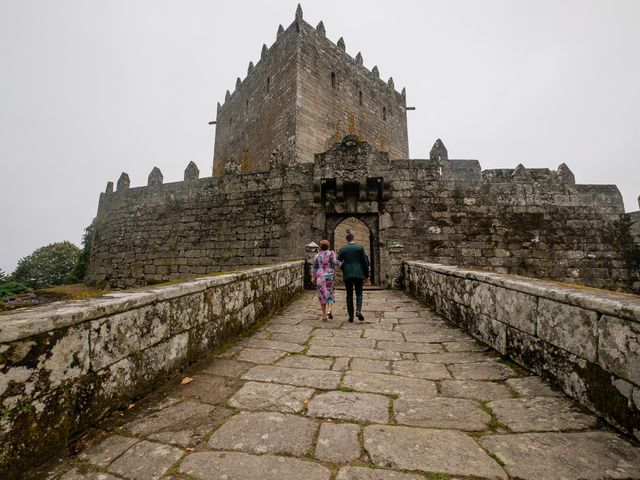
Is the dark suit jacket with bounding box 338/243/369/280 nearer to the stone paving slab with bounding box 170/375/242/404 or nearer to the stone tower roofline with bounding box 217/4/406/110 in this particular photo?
the stone paving slab with bounding box 170/375/242/404

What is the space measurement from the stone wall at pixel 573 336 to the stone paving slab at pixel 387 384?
3.11 feet

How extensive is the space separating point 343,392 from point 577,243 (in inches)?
417

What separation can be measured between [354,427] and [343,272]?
3.35m

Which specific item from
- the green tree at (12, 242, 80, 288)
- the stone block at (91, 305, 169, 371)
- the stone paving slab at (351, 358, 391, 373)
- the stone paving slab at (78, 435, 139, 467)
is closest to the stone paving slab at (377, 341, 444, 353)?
the stone paving slab at (351, 358, 391, 373)

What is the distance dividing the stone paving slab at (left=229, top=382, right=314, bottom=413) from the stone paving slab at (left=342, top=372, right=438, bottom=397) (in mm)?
405

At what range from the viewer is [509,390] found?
234 cm

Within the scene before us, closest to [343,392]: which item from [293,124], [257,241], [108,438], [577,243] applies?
[108,438]

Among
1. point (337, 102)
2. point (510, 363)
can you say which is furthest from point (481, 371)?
point (337, 102)

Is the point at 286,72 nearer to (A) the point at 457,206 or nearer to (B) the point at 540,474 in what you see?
(A) the point at 457,206

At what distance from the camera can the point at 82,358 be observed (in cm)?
170

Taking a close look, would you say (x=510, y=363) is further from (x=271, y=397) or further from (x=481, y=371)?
(x=271, y=397)

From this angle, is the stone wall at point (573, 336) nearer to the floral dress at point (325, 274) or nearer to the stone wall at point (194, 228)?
the floral dress at point (325, 274)

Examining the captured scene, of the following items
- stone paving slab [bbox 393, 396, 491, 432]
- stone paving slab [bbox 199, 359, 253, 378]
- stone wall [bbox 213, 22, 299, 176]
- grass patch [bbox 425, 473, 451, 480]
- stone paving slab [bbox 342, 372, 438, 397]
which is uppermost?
stone wall [bbox 213, 22, 299, 176]

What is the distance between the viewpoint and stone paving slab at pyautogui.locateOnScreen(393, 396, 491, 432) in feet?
6.13
